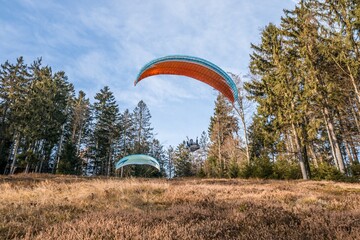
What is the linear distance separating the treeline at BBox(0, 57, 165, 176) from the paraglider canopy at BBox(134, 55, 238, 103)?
1056 inches

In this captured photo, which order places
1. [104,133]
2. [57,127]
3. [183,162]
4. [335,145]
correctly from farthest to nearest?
[183,162], [104,133], [57,127], [335,145]

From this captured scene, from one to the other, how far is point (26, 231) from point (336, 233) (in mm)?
5228

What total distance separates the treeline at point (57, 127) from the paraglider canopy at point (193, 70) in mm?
26816

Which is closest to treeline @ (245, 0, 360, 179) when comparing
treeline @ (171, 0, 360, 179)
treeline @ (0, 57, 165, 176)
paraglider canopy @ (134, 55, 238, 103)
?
treeline @ (171, 0, 360, 179)

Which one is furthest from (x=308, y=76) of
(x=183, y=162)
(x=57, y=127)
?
(x=183, y=162)

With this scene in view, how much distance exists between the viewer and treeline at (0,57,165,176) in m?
34.3

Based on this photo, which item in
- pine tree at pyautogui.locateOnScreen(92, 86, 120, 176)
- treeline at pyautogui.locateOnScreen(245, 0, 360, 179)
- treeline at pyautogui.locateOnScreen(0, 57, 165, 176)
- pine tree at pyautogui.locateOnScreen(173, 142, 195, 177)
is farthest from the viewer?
pine tree at pyautogui.locateOnScreen(173, 142, 195, 177)

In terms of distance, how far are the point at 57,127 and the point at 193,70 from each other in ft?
103

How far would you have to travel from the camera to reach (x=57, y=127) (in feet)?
124

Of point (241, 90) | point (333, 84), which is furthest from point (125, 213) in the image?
point (241, 90)

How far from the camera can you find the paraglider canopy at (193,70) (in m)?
13.1

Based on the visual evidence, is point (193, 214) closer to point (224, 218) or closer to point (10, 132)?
point (224, 218)

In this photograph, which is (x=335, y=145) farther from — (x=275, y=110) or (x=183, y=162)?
(x=183, y=162)

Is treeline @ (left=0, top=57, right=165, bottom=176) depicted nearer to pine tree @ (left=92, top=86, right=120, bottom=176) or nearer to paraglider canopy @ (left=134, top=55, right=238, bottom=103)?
pine tree @ (left=92, top=86, right=120, bottom=176)
